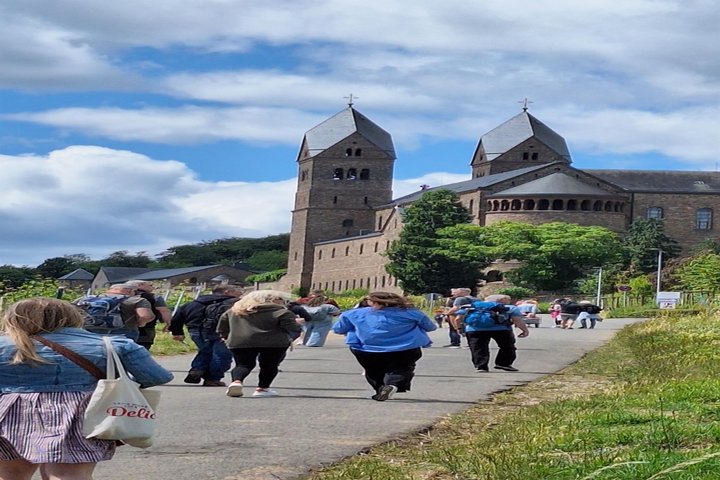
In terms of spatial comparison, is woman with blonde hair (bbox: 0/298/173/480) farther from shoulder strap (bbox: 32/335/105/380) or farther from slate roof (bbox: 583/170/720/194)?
slate roof (bbox: 583/170/720/194)

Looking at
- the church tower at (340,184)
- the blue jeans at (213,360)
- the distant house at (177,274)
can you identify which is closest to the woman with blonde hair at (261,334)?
the blue jeans at (213,360)

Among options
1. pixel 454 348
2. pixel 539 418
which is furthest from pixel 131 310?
pixel 454 348

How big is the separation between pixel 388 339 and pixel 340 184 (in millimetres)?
123500

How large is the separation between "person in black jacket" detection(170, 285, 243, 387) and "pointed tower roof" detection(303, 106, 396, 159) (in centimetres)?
12165

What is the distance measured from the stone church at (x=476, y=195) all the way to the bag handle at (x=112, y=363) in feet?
356

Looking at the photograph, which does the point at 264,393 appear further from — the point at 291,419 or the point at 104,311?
the point at 291,419

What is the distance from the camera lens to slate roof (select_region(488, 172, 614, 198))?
116500 mm

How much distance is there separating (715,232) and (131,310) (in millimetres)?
114953

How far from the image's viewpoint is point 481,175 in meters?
142

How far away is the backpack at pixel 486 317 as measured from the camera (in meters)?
20.5

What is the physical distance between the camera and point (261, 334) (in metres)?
15.5

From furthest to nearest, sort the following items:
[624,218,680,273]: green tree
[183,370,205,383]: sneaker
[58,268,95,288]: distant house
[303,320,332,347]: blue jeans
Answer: [58,268,95,288]: distant house, [624,218,680,273]: green tree, [303,320,332,347]: blue jeans, [183,370,205,383]: sneaker

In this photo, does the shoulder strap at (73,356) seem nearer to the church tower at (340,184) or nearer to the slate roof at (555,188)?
the slate roof at (555,188)

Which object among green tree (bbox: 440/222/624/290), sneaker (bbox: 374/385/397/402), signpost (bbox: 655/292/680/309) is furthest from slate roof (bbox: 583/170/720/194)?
sneaker (bbox: 374/385/397/402)
